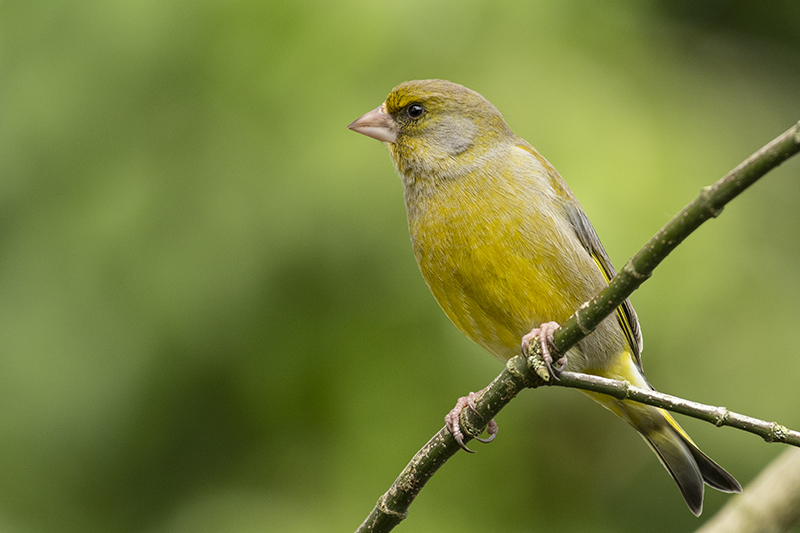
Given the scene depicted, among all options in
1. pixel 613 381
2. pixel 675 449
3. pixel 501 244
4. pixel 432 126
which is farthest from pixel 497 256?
pixel 675 449

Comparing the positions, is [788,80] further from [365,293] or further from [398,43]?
[365,293]

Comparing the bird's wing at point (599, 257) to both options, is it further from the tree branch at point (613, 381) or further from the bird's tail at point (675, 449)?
the tree branch at point (613, 381)

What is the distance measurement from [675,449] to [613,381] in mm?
1336

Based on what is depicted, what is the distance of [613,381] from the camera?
73.1 inches

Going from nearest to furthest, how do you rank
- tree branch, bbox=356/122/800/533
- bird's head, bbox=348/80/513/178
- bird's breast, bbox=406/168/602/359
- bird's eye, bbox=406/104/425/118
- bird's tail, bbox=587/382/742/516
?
tree branch, bbox=356/122/800/533 → bird's breast, bbox=406/168/602/359 → bird's tail, bbox=587/382/742/516 → bird's head, bbox=348/80/513/178 → bird's eye, bbox=406/104/425/118

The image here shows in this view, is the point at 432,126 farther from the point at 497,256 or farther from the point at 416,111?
the point at 497,256

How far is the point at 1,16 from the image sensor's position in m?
4.91

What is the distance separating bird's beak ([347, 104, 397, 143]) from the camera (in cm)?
308

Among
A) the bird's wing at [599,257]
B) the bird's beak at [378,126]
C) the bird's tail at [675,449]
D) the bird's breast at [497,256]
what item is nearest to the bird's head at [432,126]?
the bird's beak at [378,126]

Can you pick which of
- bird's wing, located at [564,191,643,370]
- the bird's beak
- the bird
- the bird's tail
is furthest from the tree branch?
the bird's beak

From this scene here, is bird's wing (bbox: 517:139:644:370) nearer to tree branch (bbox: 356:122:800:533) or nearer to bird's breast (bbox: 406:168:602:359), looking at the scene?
bird's breast (bbox: 406:168:602:359)

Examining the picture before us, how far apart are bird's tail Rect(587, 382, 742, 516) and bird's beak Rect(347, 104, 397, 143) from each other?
1.14 meters

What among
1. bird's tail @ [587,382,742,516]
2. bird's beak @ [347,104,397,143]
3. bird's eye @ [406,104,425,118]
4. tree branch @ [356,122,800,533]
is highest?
bird's eye @ [406,104,425,118]

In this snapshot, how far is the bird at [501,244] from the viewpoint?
2676mm
